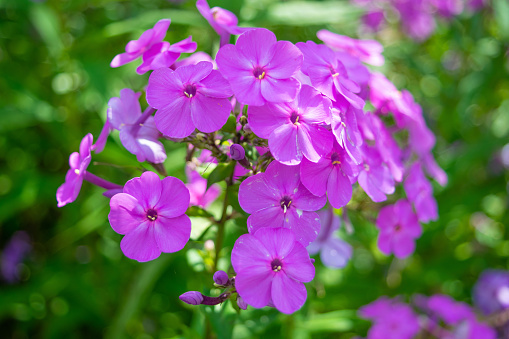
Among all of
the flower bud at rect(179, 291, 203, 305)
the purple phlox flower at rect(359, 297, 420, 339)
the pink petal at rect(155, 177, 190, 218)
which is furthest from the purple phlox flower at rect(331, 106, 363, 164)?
the purple phlox flower at rect(359, 297, 420, 339)

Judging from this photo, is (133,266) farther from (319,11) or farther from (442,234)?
(442,234)

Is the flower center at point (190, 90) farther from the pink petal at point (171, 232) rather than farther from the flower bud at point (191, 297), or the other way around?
the flower bud at point (191, 297)

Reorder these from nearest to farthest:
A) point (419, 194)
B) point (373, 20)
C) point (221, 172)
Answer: point (221, 172) → point (419, 194) → point (373, 20)

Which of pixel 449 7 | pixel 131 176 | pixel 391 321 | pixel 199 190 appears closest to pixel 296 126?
pixel 199 190

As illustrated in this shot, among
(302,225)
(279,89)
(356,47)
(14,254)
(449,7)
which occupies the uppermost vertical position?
(279,89)

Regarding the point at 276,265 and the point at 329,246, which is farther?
the point at 329,246

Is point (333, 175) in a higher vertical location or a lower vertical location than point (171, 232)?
higher

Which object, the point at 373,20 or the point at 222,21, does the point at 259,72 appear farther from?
the point at 373,20

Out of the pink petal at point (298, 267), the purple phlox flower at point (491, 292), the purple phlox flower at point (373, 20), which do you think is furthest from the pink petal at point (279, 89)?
the purple phlox flower at point (373, 20)

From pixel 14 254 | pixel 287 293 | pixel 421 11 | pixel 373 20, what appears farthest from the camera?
pixel 373 20
